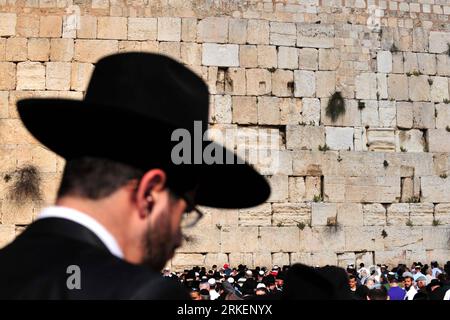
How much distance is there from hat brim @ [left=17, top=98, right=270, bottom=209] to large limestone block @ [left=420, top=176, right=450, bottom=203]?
1255cm

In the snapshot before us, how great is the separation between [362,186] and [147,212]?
40.1 ft

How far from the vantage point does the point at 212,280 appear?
10203mm

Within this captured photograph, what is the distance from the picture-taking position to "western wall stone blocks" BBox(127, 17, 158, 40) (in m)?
12.9

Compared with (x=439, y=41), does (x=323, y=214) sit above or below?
below

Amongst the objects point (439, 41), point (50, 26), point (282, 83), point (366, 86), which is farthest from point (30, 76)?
point (439, 41)

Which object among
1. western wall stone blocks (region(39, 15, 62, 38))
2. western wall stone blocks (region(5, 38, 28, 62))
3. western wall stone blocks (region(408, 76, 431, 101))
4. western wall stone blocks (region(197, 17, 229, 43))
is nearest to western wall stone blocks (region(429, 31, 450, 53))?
western wall stone blocks (region(408, 76, 431, 101))

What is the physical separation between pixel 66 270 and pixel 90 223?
131mm

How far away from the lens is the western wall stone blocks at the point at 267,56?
43.2 feet

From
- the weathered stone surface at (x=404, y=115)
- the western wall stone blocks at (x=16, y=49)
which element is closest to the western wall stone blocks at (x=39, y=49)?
the western wall stone blocks at (x=16, y=49)

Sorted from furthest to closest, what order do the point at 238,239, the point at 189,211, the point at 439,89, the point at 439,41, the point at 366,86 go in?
the point at 439,41
the point at 439,89
the point at 366,86
the point at 238,239
the point at 189,211

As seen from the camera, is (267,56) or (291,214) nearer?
(291,214)

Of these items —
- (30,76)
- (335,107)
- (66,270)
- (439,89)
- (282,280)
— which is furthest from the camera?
(439,89)

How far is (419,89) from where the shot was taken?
13844 mm

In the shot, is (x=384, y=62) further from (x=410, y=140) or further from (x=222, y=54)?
(x=222, y=54)
